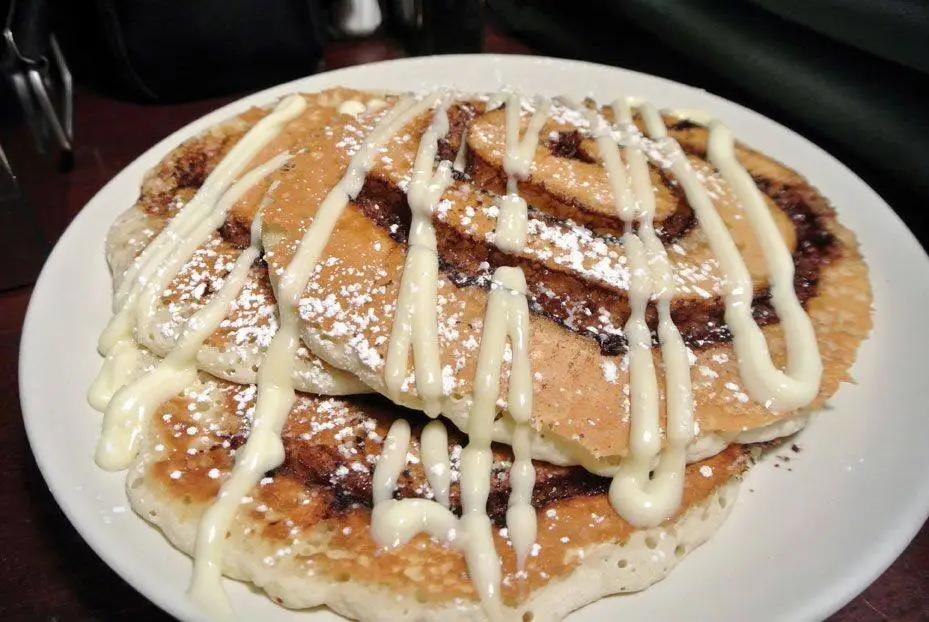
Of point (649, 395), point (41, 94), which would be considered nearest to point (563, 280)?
point (649, 395)

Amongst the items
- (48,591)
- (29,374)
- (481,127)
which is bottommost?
(48,591)

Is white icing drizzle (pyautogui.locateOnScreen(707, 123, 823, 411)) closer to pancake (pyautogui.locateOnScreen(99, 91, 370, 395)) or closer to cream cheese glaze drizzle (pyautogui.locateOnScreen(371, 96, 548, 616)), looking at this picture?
cream cheese glaze drizzle (pyautogui.locateOnScreen(371, 96, 548, 616))

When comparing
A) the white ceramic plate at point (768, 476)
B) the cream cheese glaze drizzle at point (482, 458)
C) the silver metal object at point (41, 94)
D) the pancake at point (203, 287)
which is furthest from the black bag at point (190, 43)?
the cream cheese glaze drizzle at point (482, 458)

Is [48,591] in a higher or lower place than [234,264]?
lower

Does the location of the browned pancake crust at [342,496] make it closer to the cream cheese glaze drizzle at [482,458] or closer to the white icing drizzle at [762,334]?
the cream cheese glaze drizzle at [482,458]

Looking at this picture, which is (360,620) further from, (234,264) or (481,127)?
(481,127)

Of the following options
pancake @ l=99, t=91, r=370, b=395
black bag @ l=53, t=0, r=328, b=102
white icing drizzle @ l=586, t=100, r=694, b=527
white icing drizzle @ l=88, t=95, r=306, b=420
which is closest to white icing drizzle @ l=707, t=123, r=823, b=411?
white icing drizzle @ l=586, t=100, r=694, b=527

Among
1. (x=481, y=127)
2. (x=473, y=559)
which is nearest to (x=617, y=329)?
(x=473, y=559)
